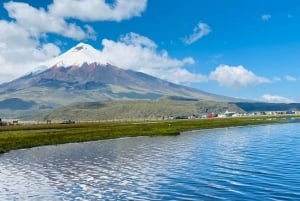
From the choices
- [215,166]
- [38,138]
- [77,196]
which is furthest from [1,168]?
[38,138]

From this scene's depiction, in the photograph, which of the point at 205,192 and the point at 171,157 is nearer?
the point at 205,192

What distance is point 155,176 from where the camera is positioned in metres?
42.2

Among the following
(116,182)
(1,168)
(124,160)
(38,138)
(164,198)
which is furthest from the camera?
(38,138)

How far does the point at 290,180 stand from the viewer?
39.2m

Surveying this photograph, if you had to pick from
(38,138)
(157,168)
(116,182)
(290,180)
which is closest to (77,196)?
(116,182)

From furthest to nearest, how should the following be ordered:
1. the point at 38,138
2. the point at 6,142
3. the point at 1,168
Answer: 1. the point at 38,138
2. the point at 6,142
3. the point at 1,168

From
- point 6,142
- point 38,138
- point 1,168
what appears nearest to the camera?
point 1,168

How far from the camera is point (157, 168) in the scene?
47.5 m

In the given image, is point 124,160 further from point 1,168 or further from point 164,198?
point 164,198

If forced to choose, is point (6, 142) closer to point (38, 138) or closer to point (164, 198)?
point (38, 138)

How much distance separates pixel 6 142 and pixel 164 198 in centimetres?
5307

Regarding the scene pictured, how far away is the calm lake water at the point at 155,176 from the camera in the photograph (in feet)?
114

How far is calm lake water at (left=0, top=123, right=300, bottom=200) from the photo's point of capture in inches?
1364

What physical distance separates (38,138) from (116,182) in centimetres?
5292
